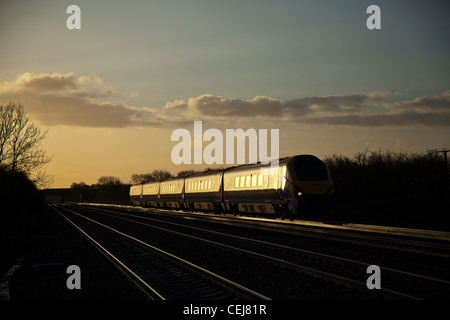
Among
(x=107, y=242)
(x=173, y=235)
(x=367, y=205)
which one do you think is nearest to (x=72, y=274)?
(x=107, y=242)

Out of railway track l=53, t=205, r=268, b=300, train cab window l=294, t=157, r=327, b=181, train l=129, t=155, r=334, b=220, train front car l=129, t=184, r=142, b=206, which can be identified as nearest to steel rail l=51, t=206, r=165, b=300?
railway track l=53, t=205, r=268, b=300

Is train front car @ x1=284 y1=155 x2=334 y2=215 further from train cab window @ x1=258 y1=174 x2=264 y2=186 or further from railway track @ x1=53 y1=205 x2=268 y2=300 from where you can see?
railway track @ x1=53 y1=205 x2=268 y2=300

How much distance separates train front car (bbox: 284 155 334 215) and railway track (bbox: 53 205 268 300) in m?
8.88

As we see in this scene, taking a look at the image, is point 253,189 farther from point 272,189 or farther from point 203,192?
point 203,192

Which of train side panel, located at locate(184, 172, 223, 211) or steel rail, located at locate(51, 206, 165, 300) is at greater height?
train side panel, located at locate(184, 172, 223, 211)

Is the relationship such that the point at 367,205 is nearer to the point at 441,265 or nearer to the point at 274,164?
the point at 274,164

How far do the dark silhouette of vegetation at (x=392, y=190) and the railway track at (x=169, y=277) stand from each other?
1272 centimetres

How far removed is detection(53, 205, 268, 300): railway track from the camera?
891 cm

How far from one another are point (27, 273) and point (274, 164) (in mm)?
15991

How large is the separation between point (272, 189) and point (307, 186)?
8.06 feet

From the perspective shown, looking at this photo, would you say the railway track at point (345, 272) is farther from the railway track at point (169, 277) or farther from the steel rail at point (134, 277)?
the steel rail at point (134, 277)

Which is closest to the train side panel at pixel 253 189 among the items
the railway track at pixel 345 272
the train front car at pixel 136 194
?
the railway track at pixel 345 272

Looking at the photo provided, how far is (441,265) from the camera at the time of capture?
1139 cm

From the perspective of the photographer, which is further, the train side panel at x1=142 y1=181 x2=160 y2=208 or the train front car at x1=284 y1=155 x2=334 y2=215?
the train side panel at x1=142 y1=181 x2=160 y2=208
